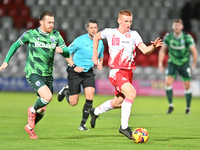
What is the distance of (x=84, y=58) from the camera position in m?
9.30

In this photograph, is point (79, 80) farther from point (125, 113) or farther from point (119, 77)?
point (125, 113)

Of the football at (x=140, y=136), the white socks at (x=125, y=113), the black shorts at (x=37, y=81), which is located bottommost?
the football at (x=140, y=136)

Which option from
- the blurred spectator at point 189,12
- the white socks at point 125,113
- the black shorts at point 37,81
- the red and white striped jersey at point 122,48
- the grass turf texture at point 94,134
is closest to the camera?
the grass turf texture at point 94,134

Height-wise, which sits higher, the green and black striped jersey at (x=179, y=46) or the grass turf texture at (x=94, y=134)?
the green and black striped jersey at (x=179, y=46)

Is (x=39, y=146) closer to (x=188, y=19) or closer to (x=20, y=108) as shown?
(x=20, y=108)

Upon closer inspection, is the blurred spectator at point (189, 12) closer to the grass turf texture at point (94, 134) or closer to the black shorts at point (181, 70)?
the black shorts at point (181, 70)

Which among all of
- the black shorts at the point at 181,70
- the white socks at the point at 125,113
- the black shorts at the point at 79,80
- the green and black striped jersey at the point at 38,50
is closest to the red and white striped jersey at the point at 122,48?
the white socks at the point at 125,113

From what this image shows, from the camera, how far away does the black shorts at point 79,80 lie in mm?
9148

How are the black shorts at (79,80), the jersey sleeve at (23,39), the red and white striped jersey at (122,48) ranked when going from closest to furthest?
the jersey sleeve at (23,39), the red and white striped jersey at (122,48), the black shorts at (79,80)

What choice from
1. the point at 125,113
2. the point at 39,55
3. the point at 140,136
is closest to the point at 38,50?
the point at 39,55

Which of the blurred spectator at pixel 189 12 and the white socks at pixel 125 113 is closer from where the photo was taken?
the white socks at pixel 125 113

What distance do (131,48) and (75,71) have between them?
1986 mm

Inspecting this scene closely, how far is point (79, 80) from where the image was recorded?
9242 millimetres

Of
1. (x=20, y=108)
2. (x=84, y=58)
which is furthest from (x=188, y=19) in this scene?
(x=84, y=58)
